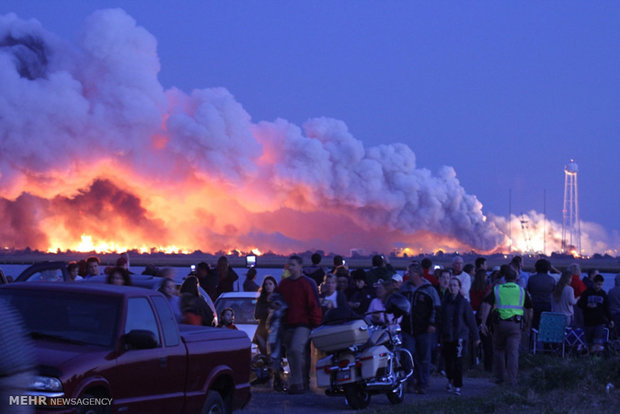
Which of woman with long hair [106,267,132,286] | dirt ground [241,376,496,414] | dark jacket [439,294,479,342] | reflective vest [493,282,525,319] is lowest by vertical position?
dirt ground [241,376,496,414]

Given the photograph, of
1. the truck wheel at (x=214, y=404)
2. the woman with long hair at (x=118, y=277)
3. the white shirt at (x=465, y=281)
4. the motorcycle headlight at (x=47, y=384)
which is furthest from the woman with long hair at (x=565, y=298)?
the motorcycle headlight at (x=47, y=384)

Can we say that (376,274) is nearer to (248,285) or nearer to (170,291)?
(248,285)

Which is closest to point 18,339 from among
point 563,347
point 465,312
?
point 465,312

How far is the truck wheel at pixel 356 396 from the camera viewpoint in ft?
41.9

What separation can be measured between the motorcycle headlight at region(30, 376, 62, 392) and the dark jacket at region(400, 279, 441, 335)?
8393mm

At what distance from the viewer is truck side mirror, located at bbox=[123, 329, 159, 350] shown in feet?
26.0

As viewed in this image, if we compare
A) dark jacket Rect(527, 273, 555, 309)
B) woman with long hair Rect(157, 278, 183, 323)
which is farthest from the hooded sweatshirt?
woman with long hair Rect(157, 278, 183, 323)

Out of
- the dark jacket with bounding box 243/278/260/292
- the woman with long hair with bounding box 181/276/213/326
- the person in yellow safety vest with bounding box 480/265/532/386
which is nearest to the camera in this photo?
the woman with long hair with bounding box 181/276/213/326

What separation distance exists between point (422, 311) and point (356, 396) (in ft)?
7.74

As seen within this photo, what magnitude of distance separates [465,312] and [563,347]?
13.1 ft

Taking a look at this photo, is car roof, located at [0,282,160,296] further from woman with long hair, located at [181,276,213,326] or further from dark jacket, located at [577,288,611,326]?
dark jacket, located at [577,288,611,326]

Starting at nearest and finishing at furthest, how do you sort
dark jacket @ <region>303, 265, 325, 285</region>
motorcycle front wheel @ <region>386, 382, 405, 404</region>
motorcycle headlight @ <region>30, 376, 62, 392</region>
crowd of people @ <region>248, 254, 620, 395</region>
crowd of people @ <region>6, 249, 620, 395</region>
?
motorcycle headlight @ <region>30, 376, 62, 392</region> < motorcycle front wheel @ <region>386, 382, 405, 404</region> < crowd of people @ <region>6, 249, 620, 395</region> < crowd of people @ <region>248, 254, 620, 395</region> < dark jacket @ <region>303, 265, 325, 285</region>

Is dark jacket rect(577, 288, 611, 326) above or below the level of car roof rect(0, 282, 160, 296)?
below

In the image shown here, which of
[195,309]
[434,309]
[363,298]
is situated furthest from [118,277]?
[363,298]
